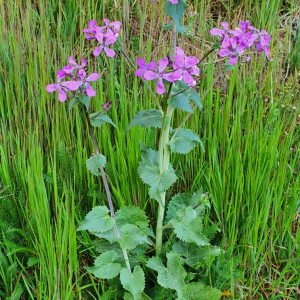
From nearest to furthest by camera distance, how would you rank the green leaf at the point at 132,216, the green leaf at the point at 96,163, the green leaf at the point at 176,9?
the green leaf at the point at 176,9 < the green leaf at the point at 96,163 < the green leaf at the point at 132,216

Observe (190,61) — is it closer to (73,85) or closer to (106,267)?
(73,85)

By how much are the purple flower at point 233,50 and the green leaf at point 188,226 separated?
1.77ft

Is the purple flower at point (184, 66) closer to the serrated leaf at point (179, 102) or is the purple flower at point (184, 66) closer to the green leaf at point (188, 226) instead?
the serrated leaf at point (179, 102)

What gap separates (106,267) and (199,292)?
1.16 feet

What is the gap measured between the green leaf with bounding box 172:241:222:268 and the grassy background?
0.07 m

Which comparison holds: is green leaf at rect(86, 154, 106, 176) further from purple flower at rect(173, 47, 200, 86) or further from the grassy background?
purple flower at rect(173, 47, 200, 86)

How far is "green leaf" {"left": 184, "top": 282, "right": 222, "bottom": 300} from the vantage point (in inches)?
45.4

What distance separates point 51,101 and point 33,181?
0.43m

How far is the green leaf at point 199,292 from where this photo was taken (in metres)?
1.15

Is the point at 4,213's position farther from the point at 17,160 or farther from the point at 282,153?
the point at 282,153

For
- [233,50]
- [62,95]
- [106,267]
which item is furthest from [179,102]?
[106,267]

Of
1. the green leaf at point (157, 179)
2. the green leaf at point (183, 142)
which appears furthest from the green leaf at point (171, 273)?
the green leaf at point (183, 142)

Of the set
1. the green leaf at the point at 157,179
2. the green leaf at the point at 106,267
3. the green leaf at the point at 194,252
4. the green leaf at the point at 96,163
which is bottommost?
the green leaf at the point at 194,252

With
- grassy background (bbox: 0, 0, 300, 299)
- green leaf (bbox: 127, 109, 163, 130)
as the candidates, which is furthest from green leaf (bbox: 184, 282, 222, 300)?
green leaf (bbox: 127, 109, 163, 130)
